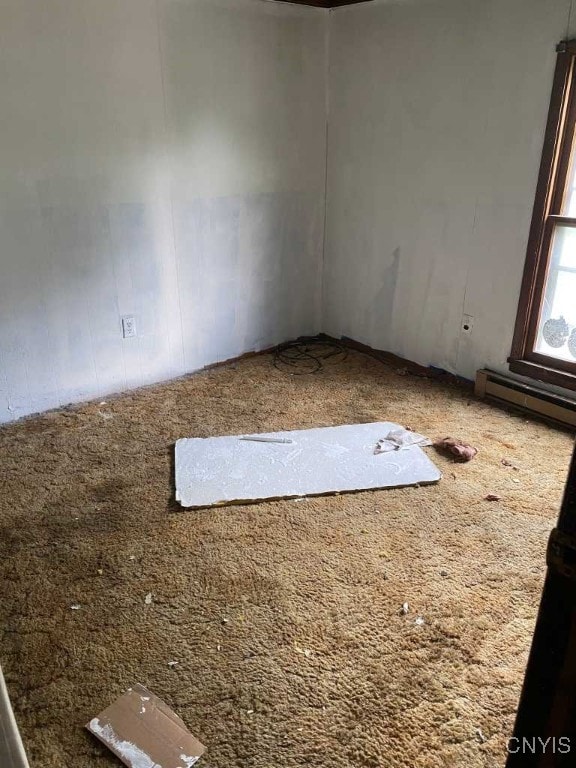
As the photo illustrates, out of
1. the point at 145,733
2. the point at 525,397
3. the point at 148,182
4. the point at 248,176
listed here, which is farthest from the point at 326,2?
the point at 145,733

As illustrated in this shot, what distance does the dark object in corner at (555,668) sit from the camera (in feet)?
2.51

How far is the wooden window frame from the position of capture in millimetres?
2689

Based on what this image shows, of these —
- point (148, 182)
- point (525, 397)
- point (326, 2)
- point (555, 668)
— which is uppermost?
point (326, 2)

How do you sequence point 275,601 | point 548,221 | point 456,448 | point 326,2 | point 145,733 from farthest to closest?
point 326,2 → point 548,221 → point 456,448 → point 275,601 → point 145,733

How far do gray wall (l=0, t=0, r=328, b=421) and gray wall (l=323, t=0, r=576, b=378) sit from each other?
0.92 feet

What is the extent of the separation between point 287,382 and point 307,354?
1.68 ft

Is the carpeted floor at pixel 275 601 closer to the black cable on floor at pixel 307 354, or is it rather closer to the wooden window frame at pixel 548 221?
the wooden window frame at pixel 548 221

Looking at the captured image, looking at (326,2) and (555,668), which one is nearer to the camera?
(555,668)

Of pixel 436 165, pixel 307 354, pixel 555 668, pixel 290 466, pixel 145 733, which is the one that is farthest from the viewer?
pixel 307 354

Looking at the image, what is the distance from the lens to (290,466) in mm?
2676

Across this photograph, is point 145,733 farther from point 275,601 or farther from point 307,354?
point 307,354

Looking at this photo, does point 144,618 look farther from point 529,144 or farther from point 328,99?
point 328,99

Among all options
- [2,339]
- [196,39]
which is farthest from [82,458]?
[196,39]

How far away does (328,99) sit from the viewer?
12.6 feet
